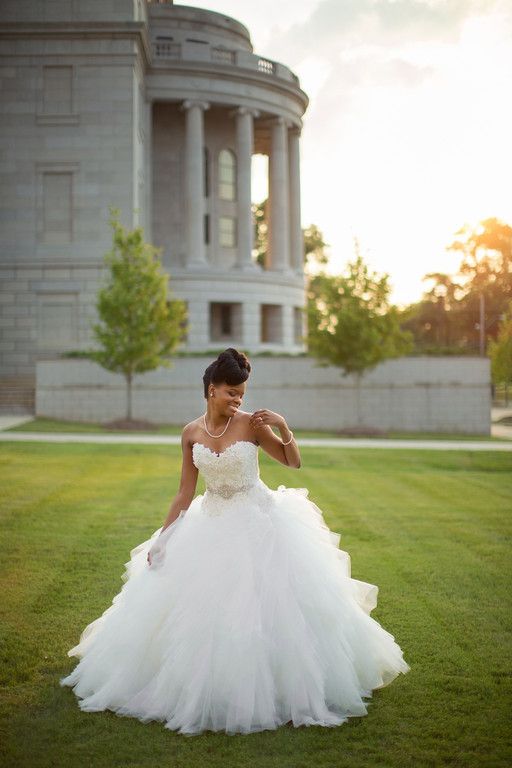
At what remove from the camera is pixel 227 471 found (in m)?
5.96

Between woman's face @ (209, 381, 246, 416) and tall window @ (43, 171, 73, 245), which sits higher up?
tall window @ (43, 171, 73, 245)

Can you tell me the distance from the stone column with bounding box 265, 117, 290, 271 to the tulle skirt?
49.3 m

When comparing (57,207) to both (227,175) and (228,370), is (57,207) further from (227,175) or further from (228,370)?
(228,370)

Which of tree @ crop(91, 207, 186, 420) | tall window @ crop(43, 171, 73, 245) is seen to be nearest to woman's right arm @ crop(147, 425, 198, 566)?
tree @ crop(91, 207, 186, 420)

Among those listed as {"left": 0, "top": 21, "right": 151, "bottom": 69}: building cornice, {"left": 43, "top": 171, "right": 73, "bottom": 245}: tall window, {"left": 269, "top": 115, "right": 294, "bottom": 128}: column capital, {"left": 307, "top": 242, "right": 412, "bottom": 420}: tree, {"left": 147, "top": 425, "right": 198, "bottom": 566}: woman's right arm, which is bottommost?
{"left": 147, "top": 425, "right": 198, "bottom": 566}: woman's right arm

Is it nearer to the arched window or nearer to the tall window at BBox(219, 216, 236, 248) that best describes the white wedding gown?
the tall window at BBox(219, 216, 236, 248)

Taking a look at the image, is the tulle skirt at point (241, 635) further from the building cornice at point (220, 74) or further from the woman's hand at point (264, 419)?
the building cornice at point (220, 74)

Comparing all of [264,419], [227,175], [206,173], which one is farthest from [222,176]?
[264,419]

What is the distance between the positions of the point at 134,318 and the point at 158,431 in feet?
15.0

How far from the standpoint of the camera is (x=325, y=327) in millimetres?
33594

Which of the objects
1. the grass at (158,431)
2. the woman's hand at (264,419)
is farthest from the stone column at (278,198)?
the woman's hand at (264,419)

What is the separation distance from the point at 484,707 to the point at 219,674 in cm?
187

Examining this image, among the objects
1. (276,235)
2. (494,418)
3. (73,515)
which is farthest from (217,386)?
(276,235)

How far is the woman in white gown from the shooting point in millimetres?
5363
